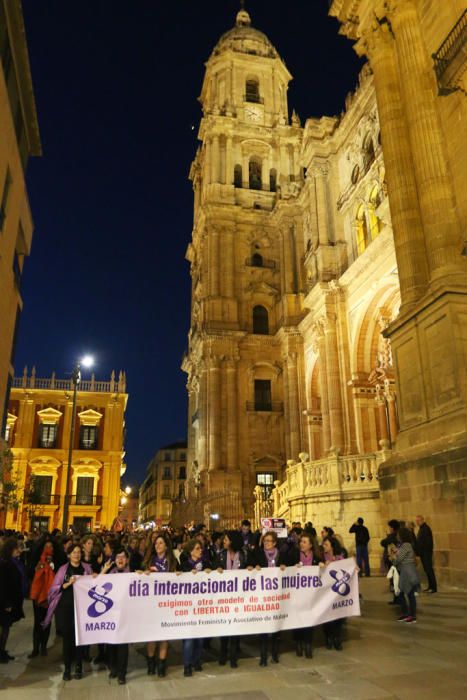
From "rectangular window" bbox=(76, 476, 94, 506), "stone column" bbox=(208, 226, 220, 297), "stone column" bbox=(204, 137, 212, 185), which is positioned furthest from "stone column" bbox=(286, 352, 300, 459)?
"rectangular window" bbox=(76, 476, 94, 506)

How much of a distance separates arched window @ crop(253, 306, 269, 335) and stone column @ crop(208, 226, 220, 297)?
3.51 meters

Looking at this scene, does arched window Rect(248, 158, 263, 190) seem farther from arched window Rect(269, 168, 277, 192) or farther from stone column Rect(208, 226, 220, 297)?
stone column Rect(208, 226, 220, 297)

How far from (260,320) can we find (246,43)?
1189 inches

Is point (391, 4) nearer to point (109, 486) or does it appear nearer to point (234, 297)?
point (234, 297)

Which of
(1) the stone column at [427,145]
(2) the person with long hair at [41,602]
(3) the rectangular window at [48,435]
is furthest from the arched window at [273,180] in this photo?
(2) the person with long hair at [41,602]

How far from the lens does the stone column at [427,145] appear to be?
560 inches

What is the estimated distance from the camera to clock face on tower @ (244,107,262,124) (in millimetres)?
49000

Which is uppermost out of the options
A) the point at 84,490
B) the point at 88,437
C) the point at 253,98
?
the point at 253,98

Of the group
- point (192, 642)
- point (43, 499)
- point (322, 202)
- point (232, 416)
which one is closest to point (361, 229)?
point (322, 202)

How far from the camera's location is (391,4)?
16938 millimetres

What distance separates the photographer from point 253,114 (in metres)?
49.4

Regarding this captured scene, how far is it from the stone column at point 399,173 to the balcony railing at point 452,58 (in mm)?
1842

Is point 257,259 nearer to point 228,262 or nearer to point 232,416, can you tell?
point 228,262

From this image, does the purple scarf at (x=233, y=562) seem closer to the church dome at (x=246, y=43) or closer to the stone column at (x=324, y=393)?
the stone column at (x=324, y=393)
